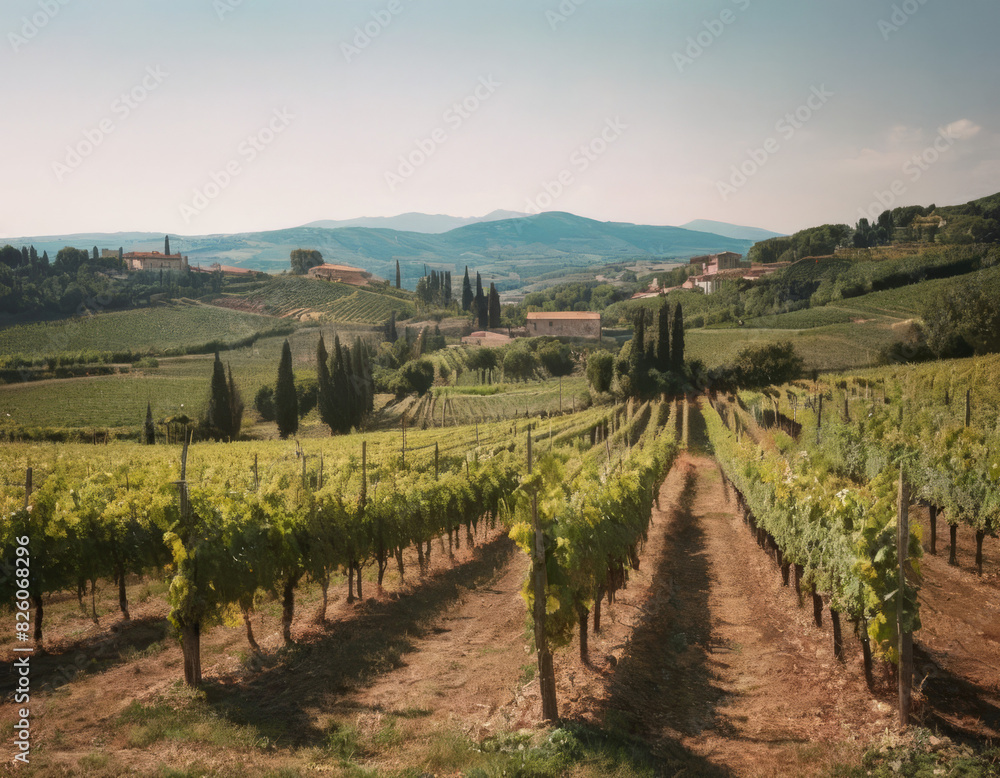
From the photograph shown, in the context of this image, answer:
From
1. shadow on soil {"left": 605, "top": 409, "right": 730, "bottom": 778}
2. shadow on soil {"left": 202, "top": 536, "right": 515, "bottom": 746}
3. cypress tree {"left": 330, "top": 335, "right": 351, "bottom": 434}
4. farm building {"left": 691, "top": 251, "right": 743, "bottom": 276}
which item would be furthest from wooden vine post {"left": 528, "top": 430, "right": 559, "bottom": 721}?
farm building {"left": 691, "top": 251, "right": 743, "bottom": 276}

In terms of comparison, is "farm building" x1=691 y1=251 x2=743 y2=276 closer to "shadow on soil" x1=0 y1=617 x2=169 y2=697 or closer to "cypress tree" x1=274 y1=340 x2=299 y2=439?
"cypress tree" x1=274 y1=340 x2=299 y2=439

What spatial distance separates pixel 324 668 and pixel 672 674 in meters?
6.32

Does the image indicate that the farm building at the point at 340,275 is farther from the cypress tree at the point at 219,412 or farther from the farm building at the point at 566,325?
the cypress tree at the point at 219,412

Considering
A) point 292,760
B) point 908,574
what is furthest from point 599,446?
point 292,760

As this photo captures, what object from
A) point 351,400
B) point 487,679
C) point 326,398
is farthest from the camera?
point 351,400

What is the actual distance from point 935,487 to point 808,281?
96160 millimetres

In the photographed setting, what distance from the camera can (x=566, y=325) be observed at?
116m

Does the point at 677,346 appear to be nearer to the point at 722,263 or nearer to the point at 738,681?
the point at 738,681

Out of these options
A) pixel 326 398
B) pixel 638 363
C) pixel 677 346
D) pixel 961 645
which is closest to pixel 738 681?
pixel 961 645

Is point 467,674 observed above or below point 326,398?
below

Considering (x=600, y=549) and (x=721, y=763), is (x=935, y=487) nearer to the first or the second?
(x=600, y=549)

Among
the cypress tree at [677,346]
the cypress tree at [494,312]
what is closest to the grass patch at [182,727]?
the cypress tree at [677,346]

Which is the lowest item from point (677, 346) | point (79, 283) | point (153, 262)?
point (677, 346)

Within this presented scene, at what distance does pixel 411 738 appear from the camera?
28.8 ft
